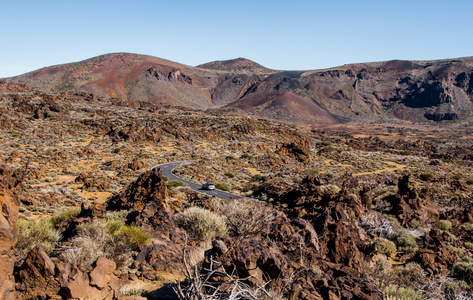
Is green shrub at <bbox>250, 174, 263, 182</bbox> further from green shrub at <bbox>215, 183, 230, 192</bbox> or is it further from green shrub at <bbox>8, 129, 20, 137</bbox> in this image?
green shrub at <bbox>8, 129, 20, 137</bbox>

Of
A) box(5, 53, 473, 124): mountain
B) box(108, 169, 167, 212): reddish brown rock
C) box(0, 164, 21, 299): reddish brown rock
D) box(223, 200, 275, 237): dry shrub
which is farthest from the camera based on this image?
box(5, 53, 473, 124): mountain

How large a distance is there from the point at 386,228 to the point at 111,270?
36.9 ft

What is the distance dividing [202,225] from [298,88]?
141 metres

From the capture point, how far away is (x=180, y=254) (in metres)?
6.64

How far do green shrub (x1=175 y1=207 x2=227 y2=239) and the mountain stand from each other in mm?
99523

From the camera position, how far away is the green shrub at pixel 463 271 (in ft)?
26.6

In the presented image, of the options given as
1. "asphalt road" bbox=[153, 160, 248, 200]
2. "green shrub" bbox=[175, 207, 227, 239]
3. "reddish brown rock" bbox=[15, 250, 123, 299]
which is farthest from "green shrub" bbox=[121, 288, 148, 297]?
"asphalt road" bbox=[153, 160, 248, 200]

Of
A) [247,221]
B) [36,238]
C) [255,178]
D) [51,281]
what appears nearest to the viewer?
[51,281]

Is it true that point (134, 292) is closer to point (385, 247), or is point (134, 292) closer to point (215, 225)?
point (215, 225)

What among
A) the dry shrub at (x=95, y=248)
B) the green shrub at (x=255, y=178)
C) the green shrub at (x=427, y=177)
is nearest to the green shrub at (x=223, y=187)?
the green shrub at (x=255, y=178)

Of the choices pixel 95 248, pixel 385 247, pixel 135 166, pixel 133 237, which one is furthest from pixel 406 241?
pixel 135 166

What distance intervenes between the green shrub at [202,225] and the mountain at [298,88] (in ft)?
327

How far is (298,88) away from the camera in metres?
142

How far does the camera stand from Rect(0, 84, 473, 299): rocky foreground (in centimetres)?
434
